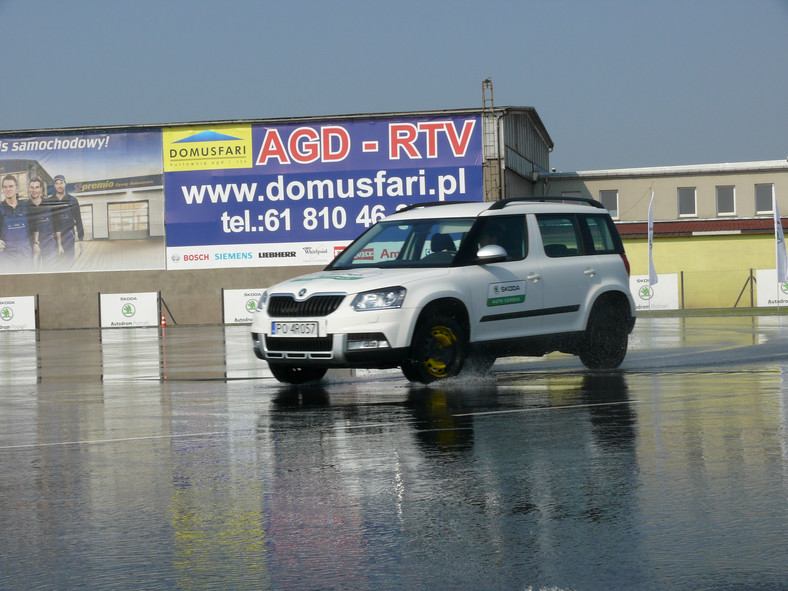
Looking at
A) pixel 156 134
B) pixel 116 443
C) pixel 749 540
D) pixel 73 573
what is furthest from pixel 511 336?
pixel 156 134

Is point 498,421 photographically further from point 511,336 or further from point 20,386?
point 20,386

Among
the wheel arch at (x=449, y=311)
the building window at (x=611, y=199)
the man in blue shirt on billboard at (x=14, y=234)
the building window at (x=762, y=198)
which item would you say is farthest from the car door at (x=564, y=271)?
the building window at (x=762, y=198)

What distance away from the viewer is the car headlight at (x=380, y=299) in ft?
37.0

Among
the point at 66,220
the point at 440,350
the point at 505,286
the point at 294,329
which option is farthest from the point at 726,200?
the point at 294,329

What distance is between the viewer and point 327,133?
4725cm

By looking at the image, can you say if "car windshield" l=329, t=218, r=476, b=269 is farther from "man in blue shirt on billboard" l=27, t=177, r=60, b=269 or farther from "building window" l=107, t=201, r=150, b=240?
"man in blue shirt on billboard" l=27, t=177, r=60, b=269

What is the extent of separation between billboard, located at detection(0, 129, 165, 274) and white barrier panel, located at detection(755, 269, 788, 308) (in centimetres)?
2423

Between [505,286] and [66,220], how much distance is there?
38351 millimetres

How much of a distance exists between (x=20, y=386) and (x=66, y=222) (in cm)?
3544

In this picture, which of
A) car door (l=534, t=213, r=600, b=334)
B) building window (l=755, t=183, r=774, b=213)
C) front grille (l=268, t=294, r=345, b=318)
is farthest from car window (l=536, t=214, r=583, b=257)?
building window (l=755, t=183, r=774, b=213)

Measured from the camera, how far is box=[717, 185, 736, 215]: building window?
64.5m

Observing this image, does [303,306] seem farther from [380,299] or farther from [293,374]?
[293,374]

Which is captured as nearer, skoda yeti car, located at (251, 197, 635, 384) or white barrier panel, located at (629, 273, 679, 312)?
skoda yeti car, located at (251, 197, 635, 384)

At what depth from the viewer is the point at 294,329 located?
11523mm
